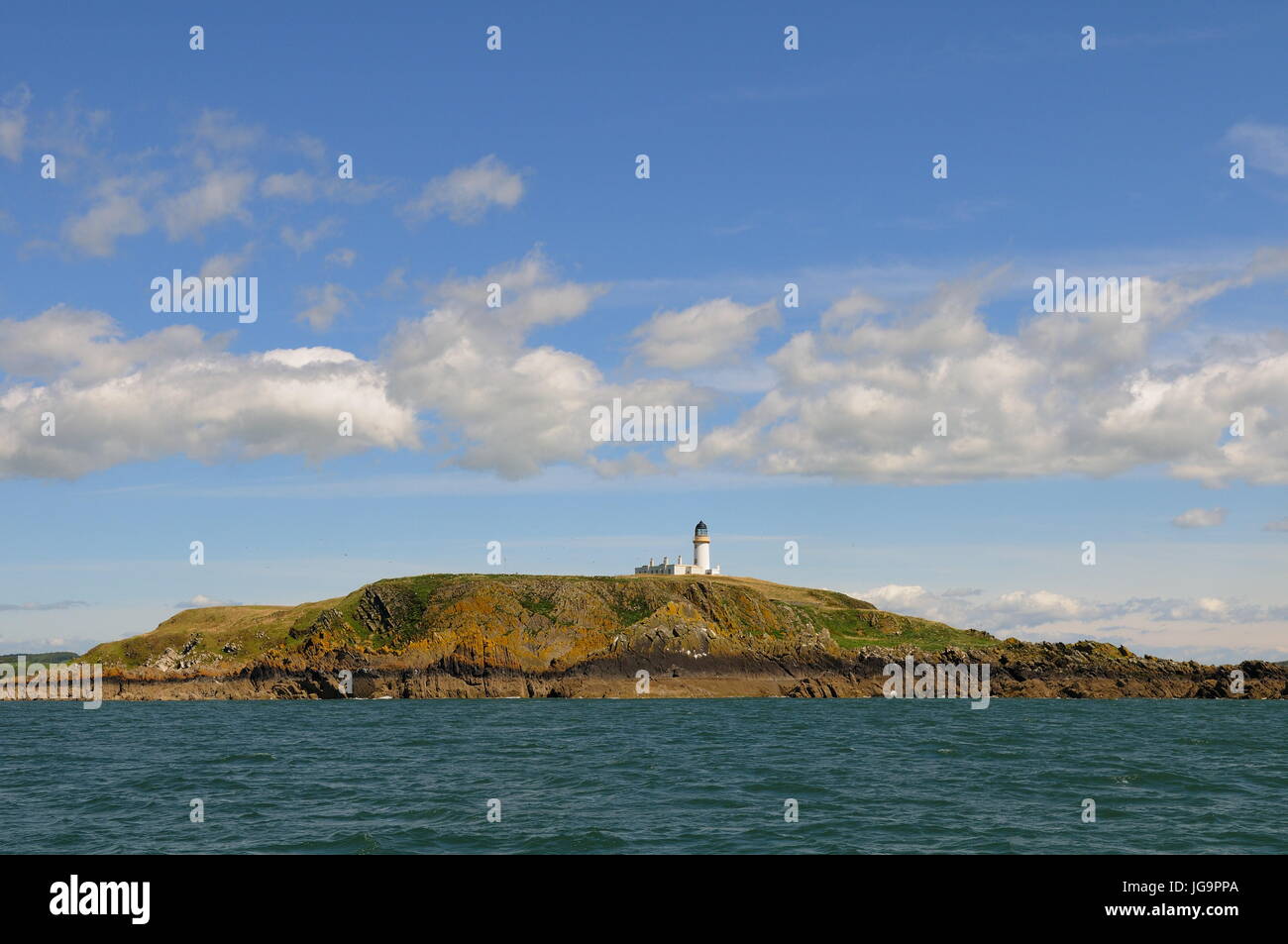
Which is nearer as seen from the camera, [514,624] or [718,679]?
[718,679]

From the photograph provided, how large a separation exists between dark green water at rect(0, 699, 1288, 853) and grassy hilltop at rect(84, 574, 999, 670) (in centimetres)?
5992

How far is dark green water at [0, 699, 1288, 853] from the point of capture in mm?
28141

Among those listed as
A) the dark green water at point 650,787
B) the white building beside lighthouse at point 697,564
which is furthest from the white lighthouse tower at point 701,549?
the dark green water at point 650,787

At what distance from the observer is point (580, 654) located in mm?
132125

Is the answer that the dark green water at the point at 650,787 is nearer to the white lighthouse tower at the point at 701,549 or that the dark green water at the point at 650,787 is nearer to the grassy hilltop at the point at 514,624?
the grassy hilltop at the point at 514,624

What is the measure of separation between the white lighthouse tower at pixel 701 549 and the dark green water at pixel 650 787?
116 metres

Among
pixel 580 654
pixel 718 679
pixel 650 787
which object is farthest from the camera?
pixel 580 654

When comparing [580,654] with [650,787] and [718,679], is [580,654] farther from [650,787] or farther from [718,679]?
[650,787]

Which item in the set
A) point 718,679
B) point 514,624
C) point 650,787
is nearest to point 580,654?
point 514,624

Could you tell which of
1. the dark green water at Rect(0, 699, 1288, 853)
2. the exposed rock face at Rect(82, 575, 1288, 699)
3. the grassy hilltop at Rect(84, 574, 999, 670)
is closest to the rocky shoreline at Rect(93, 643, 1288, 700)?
the exposed rock face at Rect(82, 575, 1288, 699)

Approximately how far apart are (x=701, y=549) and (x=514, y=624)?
196ft
